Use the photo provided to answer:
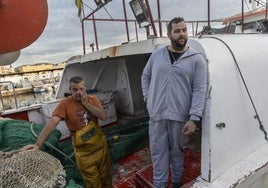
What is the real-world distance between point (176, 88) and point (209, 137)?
504 mm

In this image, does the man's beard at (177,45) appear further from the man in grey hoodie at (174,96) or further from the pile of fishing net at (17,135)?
the pile of fishing net at (17,135)

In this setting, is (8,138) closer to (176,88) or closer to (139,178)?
(139,178)

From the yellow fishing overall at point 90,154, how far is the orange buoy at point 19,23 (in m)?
1.88

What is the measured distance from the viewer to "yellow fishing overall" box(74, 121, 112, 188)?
3.20 m

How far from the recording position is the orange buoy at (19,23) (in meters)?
1.38

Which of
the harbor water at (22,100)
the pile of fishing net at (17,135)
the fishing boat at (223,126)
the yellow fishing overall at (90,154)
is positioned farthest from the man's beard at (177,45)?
the harbor water at (22,100)

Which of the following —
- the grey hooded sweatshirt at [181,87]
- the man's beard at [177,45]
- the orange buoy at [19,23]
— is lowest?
the grey hooded sweatshirt at [181,87]

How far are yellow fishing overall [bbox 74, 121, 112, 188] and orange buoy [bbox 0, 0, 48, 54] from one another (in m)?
1.88

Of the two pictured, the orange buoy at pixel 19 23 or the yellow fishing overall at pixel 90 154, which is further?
the yellow fishing overall at pixel 90 154

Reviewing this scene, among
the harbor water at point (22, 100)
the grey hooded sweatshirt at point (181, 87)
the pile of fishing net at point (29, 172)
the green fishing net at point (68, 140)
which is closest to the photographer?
the pile of fishing net at point (29, 172)

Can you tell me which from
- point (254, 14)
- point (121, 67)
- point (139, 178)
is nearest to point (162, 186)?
point (139, 178)

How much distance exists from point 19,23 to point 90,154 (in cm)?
211

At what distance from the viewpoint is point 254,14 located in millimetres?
6453

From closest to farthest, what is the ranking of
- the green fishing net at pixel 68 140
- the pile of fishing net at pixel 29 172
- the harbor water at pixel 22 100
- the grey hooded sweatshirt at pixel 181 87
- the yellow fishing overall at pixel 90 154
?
the pile of fishing net at pixel 29 172 < the grey hooded sweatshirt at pixel 181 87 < the yellow fishing overall at pixel 90 154 < the green fishing net at pixel 68 140 < the harbor water at pixel 22 100
